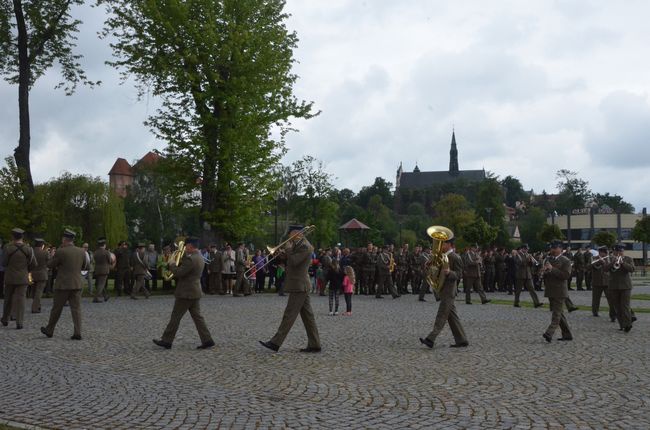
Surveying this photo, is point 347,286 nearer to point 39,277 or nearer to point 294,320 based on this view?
point 294,320

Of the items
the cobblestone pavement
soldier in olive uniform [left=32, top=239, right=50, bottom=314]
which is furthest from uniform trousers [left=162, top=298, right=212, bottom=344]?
soldier in olive uniform [left=32, top=239, right=50, bottom=314]

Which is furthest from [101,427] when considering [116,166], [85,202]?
[116,166]

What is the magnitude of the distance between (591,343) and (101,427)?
30.5 feet

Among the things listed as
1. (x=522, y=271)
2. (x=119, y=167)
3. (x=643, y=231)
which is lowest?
(x=522, y=271)

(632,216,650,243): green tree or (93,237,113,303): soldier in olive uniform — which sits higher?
(632,216,650,243): green tree

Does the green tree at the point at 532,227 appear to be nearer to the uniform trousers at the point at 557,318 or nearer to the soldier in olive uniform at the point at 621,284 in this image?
the soldier in olive uniform at the point at 621,284

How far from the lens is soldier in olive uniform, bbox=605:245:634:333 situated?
1488cm

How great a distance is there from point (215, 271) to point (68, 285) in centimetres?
1463

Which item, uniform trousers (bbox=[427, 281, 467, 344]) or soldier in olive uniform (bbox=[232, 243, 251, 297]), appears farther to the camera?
soldier in olive uniform (bbox=[232, 243, 251, 297])

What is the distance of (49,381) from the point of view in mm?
8789

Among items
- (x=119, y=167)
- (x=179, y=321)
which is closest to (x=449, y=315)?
(x=179, y=321)

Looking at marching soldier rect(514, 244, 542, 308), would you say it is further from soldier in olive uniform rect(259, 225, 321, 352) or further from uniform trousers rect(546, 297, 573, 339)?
soldier in olive uniform rect(259, 225, 321, 352)

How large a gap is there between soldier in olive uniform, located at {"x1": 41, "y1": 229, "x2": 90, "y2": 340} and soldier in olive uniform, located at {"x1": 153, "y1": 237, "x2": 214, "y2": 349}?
7.33 ft

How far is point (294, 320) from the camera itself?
11.4 m
